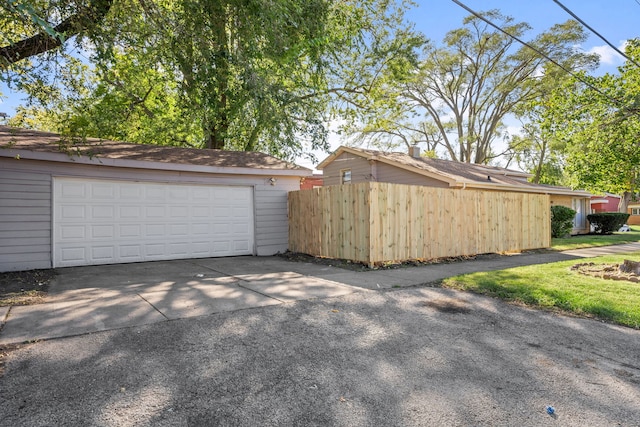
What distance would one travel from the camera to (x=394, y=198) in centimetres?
843

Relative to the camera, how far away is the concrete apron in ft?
13.4

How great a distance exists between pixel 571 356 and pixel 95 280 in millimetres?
7260

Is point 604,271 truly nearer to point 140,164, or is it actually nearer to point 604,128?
point 604,128

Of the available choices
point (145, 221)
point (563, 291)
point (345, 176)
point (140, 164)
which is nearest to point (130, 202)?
point (145, 221)

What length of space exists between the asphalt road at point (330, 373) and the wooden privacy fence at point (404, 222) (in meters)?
3.83

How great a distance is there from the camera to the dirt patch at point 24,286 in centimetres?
519

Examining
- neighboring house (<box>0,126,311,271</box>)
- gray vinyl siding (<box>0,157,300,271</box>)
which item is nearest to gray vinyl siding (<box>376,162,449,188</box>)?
neighboring house (<box>0,126,311,271</box>)

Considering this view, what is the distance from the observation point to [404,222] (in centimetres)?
863

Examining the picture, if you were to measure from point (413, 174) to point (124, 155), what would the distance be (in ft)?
35.0

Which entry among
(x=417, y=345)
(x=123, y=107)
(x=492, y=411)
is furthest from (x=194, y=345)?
(x=123, y=107)

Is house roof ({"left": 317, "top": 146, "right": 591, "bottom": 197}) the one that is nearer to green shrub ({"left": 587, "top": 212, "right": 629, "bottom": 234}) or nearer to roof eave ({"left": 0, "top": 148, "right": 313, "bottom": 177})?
green shrub ({"left": 587, "top": 212, "right": 629, "bottom": 234})

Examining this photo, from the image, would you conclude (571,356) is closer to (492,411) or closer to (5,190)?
(492,411)

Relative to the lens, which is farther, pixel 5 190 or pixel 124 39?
pixel 5 190

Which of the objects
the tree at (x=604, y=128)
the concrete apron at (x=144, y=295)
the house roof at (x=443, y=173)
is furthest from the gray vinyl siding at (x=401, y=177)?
the concrete apron at (x=144, y=295)
